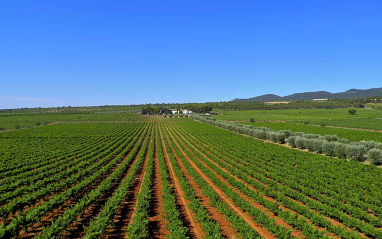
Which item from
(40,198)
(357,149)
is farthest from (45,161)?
(357,149)

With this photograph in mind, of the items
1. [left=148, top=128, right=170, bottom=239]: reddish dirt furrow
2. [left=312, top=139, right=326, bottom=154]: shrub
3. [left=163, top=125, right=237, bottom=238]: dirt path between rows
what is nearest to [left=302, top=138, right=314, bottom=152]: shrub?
[left=312, top=139, right=326, bottom=154]: shrub

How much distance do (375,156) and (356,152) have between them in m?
2.11

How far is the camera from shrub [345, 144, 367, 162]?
26.4 meters

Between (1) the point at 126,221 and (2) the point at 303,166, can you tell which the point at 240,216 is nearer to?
(1) the point at 126,221

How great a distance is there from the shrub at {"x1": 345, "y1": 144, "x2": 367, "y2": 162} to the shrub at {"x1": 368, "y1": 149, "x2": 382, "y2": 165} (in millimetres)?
1475

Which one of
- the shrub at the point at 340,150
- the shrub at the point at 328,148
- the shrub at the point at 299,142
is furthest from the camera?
the shrub at the point at 299,142

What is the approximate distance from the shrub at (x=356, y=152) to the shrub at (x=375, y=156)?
147 cm

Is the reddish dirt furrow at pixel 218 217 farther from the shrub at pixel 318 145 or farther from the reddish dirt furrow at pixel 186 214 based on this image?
the shrub at pixel 318 145

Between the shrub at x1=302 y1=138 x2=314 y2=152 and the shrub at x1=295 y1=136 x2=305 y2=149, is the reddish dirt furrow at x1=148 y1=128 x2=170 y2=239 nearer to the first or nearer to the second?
the shrub at x1=302 y1=138 x2=314 y2=152

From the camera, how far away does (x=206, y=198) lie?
15.4 m

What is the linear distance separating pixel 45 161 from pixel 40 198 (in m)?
13.9

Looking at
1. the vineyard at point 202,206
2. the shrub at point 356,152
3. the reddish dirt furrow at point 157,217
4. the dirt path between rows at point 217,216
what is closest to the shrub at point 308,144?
the shrub at point 356,152

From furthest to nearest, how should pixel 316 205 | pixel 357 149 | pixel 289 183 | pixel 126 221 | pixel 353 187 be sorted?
pixel 357 149, pixel 289 183, pixel 353 187, pixel 316 205, pixel 126 221

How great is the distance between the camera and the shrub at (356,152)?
1040 inches
